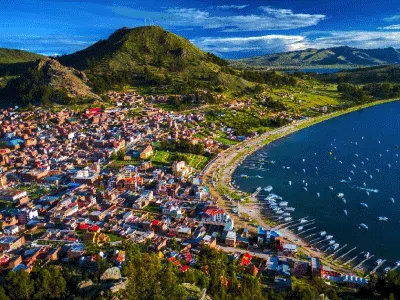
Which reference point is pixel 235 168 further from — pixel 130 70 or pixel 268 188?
pixel 130 70

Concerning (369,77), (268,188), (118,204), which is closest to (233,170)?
(268,188)

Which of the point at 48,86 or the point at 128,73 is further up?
the point at 128,73

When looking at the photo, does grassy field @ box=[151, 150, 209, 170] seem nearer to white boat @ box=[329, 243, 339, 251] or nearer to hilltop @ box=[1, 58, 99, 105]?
white boat @ box=[329, 243, 339, 251]

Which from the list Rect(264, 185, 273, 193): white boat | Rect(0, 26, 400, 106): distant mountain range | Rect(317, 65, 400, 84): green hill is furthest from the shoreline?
Rect(317, 65, 400, 84): green hill

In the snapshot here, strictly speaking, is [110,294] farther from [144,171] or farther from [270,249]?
[144,171]

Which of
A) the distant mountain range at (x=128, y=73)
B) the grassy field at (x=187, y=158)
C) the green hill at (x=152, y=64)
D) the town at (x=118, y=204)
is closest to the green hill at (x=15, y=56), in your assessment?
the distant mountain range at (x=128, y=73)

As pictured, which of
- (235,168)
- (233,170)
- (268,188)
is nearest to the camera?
(268,188)
